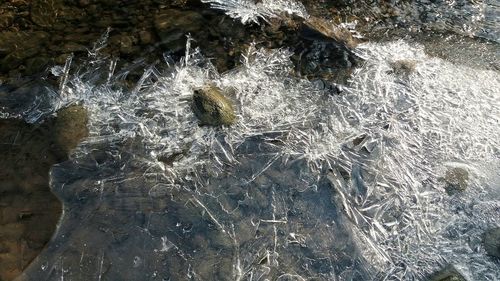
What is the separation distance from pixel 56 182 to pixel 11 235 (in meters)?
0.49

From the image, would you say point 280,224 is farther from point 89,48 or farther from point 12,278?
point 89,48

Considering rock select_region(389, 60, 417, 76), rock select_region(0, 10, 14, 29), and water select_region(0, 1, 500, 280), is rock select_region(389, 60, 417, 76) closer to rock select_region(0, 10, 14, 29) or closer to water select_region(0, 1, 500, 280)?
water select_region(0, 1, 500, 280)

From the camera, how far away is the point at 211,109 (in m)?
3.94

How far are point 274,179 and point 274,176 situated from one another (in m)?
0.03

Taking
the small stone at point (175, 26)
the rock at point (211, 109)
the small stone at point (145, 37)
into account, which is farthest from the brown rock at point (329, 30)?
the small stone at point (145, 37)

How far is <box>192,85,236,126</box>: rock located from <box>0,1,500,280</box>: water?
3.6 inches

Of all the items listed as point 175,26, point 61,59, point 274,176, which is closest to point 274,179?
point 274,176

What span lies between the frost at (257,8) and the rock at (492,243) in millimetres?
2760

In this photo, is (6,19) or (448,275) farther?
(6,19)

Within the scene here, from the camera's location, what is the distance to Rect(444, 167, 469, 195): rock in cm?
385

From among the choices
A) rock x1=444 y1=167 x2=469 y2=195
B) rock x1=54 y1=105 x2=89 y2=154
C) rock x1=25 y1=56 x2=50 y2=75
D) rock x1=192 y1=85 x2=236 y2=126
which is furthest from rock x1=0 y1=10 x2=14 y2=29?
rock x1=444 y1=167 x2=469 y2=195

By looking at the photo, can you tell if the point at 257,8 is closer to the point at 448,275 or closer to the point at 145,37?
the point at 145,37

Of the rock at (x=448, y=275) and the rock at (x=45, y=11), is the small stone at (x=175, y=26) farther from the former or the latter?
the rock at (x=448, y=275)

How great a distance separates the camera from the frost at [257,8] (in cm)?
482
